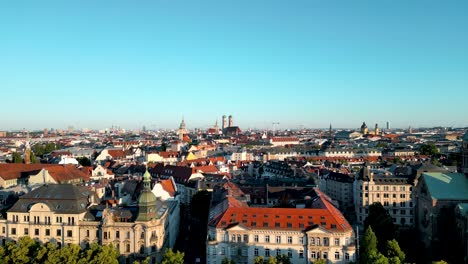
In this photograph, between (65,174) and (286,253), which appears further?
(65,174)

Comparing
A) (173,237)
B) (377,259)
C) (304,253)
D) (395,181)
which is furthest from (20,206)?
(395,181)

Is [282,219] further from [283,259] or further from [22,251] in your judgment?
[22,251]

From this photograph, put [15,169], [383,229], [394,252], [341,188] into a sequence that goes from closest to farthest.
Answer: [394,252]
[383,229]
[341,188]
[15,169]

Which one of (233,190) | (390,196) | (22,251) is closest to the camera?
(22,251)

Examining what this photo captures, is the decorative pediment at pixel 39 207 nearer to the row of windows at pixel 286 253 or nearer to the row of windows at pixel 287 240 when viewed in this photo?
the row of windows at pixel 286 253

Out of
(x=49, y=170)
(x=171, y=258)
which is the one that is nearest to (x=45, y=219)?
(x=171, y=258)

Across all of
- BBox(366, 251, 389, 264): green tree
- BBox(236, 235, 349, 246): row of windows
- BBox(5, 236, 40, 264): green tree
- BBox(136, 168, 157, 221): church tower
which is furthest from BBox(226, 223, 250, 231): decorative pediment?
BBox(5, 236, 40, 264): green tree

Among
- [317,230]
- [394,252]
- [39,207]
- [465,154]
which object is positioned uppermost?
[465,154]

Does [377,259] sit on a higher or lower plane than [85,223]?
lower
